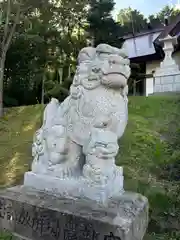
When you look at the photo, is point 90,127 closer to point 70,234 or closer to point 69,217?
point 69,217

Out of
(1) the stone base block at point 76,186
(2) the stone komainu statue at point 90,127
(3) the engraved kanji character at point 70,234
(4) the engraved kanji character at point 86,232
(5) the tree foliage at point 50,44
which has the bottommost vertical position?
(3) the engraved kanji character at point 70,234

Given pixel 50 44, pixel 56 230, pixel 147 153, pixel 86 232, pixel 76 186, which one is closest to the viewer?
pixel 86 232

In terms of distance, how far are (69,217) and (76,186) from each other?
29 centimetres

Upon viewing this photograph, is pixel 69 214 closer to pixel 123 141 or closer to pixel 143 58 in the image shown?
pixel 123 141

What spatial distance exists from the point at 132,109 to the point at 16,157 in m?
3.12

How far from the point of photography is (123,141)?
189 inches

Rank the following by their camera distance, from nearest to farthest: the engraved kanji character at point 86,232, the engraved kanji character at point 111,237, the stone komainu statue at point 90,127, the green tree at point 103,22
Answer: the engraved kanji character at point 111,237 < the engraved kanji character at point 86,232 < the stone komainu statue at point 90,127 < the green tree at point 103,22

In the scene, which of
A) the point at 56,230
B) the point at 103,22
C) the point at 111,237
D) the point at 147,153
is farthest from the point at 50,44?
the point at 111,237

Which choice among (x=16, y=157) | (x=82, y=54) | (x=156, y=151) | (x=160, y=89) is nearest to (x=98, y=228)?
(x=82, y=54)

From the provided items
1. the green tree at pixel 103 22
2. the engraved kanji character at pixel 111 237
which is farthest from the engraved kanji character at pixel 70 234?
the green tree at pixel 103 22

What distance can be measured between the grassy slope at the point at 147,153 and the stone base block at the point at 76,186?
2.38 feet

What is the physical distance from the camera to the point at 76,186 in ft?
6.88

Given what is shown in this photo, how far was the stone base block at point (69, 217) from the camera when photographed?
1.76 m

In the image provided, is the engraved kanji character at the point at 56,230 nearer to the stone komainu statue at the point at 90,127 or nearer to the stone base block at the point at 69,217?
the stone base block at the point at 69,217
